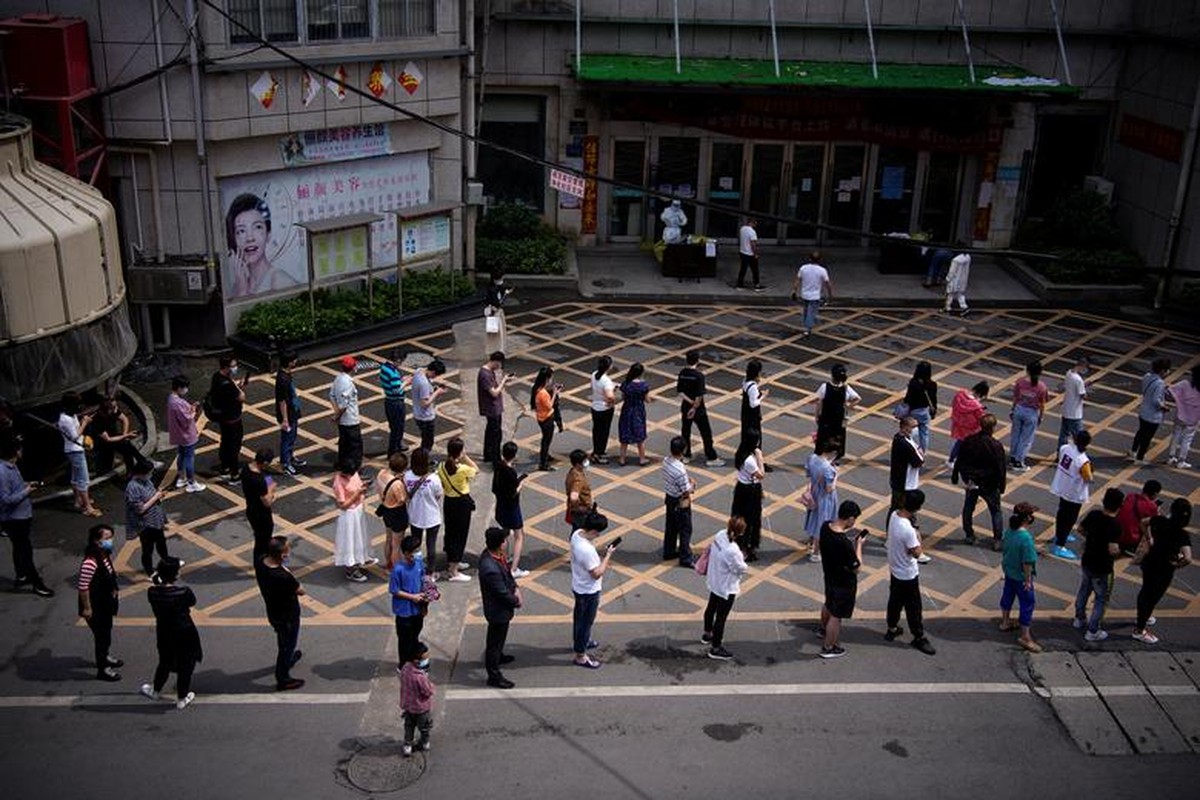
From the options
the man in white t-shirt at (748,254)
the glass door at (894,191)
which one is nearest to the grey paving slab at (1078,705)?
the man in white t-shirt at (748,254)

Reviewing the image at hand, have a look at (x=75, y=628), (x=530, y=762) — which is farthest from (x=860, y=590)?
(x=75, y=628)

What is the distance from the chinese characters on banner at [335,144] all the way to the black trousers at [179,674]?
36.4 ft

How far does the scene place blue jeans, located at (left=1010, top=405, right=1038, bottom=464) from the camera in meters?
15.9

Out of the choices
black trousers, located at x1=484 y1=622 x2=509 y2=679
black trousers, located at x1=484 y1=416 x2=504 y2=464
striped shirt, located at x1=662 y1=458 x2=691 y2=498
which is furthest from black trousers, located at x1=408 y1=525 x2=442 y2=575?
black trousers, located at x1=484 y1=416 x2=504 y2=464

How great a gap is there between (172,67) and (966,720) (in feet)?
46.5

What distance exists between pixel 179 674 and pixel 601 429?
22.2ft

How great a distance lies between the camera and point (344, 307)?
2044 centimetres

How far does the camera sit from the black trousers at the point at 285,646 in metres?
10.9

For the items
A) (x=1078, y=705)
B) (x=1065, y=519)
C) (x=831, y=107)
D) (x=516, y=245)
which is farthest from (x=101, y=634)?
(x=831, y=107)

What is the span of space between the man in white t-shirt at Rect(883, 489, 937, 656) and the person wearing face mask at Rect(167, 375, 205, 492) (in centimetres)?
822

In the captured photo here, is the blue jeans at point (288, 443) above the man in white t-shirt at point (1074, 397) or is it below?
below

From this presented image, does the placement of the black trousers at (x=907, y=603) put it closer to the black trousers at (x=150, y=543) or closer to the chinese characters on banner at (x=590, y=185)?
the black trousers at (x=150, y=543)

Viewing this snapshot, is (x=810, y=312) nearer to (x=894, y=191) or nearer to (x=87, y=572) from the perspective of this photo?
(x=894, y=191)

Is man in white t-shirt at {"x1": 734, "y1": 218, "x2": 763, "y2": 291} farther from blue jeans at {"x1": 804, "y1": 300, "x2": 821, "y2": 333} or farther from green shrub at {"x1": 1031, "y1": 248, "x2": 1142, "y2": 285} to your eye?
green shrub at {"x1": 1031, "y1": 248, "x2": 1142, "y2": 285}
